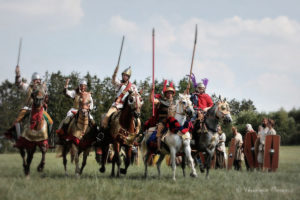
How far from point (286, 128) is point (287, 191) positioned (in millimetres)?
6609

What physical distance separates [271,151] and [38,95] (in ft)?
32.6

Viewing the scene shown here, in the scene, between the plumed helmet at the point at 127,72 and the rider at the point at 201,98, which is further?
the rider at the point at 201,98

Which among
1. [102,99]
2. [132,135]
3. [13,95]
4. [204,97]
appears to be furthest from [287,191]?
[13,95]

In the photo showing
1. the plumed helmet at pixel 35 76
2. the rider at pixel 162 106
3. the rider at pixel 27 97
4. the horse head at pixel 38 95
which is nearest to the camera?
the horse head at pixel 38 95

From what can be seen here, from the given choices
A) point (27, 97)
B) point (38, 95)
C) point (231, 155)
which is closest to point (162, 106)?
point (38, 95)

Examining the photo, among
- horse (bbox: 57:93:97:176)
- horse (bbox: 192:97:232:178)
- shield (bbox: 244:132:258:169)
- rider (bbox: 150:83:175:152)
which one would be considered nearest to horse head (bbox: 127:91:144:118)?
rider (bbox: 150:83:175:152)

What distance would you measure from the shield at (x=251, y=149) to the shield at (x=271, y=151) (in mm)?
1450

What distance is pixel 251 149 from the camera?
16.3 m

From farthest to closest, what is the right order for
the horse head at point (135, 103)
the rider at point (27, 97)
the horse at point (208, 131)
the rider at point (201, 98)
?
the rider at point (201, 98) < the horse at point (208, 131) < the rider at point (27, 97) < the horse head at point (135, 103)

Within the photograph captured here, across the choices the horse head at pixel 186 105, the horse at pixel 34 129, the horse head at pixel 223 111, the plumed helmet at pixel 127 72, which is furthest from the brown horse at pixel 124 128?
the horse head at pixel 223 111

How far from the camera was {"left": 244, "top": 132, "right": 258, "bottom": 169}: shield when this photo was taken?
16.3m

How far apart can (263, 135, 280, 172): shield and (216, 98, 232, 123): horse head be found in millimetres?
4273

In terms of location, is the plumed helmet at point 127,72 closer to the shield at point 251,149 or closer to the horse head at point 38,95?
the horse head at point 38,95

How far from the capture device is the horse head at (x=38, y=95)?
10.0 m
